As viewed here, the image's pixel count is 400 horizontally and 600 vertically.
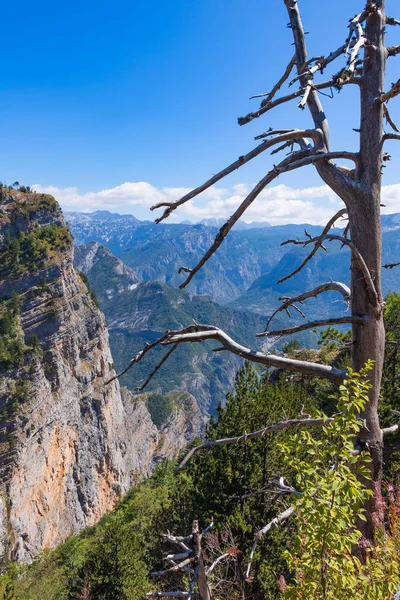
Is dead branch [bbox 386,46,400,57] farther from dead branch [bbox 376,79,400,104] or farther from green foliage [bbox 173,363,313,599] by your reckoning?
green foliage [bbox 173,363,313,599]

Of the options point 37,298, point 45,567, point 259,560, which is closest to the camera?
point 259,560

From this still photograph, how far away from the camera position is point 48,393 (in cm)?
6944

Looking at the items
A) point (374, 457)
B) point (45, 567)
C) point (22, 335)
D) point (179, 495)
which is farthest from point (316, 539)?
point (22, 335)

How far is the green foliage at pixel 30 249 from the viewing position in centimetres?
7450

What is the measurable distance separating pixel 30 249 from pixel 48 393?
29675mm

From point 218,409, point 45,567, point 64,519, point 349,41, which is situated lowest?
point 64,519

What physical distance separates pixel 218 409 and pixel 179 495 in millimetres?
7024

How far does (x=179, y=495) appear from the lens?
787 inches

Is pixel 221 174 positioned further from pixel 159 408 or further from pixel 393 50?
pixel 159 408

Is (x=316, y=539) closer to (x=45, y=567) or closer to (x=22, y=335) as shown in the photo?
(x=45, y=567)

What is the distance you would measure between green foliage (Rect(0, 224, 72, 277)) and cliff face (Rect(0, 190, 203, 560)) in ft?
0.67

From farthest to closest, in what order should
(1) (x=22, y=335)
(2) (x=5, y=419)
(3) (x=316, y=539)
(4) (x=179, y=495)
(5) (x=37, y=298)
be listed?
1. (5) (x=37, y=298)
2. (1) (x=22, y=335)
3. (2) (x=5, y=419)
4. (4) (x=179, y=495)
5. (3) (x=316, y=539)

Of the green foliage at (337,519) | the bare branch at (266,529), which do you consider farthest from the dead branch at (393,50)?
the bare branch at (266,529)

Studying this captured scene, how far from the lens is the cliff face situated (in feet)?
196
